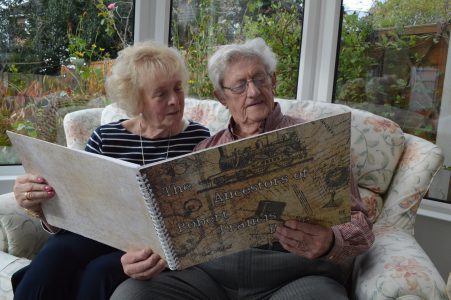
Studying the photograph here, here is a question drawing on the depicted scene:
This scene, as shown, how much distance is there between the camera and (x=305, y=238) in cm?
118

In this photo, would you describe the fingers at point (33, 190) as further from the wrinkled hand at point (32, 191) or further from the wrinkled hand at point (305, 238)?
the wrinkled hand at point (305, 238)

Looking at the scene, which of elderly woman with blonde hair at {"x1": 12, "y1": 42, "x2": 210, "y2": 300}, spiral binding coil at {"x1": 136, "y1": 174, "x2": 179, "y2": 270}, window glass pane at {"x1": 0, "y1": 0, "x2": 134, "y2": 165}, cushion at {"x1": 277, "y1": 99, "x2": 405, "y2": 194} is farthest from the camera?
window glass pane at {"x1": 0, "y1": 0, "x2": 134, "y2": 165}

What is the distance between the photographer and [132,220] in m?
1.10

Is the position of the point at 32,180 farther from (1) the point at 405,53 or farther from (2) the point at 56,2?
(1) the point at 405,53

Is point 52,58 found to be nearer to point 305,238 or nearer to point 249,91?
point 249,91

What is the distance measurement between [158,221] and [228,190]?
16 centimetres

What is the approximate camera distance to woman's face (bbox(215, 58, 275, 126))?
4.91 ft

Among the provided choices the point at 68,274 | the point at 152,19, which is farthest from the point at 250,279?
the point at 152,19

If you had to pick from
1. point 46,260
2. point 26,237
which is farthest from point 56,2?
point 46,260

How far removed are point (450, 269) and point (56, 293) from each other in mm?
1746

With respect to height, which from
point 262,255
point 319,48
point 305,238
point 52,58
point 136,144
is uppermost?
point 319,48

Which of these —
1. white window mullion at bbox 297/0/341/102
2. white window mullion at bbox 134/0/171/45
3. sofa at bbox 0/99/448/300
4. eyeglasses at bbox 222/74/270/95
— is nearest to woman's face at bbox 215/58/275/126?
eyeglasses at bbox 222/74/270/95

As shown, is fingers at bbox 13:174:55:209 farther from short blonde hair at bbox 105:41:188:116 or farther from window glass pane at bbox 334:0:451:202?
window glass pane at bbox 334:0:451:202

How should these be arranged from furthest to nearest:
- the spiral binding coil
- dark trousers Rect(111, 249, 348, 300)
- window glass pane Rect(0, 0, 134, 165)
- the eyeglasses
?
window glass pane Rect(0, 0, 134, 165)
the eyeglasses
dark trousers Rect(111, 249, 348, 300)
the spiral binding coil
